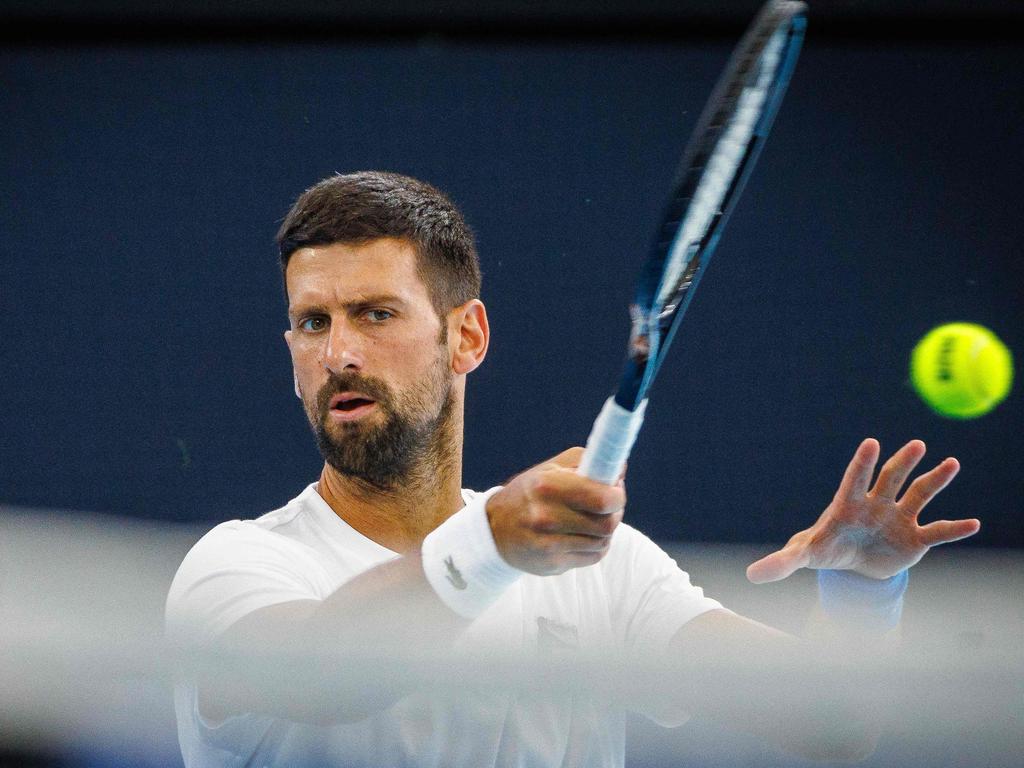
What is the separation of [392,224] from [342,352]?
0.20 m

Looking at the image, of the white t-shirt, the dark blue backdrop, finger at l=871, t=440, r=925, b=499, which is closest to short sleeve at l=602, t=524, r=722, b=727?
the white t-shirt

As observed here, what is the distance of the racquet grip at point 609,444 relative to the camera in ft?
3.08

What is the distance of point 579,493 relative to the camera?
94cm

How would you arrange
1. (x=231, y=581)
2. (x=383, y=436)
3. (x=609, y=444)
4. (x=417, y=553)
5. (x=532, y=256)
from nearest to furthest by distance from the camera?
1. (x=609, y=444)
2. (x=417, y=553)
3. (x=231, y=581)
4. (x=383, y=436)
5. (x=532, y=256)

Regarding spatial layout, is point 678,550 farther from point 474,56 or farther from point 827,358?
point 474,56

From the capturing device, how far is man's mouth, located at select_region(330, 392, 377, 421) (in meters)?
1.44

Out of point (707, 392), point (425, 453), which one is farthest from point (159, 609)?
point (707, 392)

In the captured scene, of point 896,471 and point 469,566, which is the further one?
point 896,471

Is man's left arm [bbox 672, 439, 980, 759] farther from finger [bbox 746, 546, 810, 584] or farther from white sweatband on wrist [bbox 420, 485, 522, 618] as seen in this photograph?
white sweatband on wrist [bbox 420, 485, 522, 618]

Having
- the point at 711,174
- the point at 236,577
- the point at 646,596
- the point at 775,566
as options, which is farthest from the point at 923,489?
the point at 236,577

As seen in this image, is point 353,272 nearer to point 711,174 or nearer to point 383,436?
point 383,436

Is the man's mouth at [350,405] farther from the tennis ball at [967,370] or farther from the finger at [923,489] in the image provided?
the tennis ball at [967,370]

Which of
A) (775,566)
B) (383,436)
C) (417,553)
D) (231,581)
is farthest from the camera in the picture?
(383,436)

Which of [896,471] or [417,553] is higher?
[896,471]
